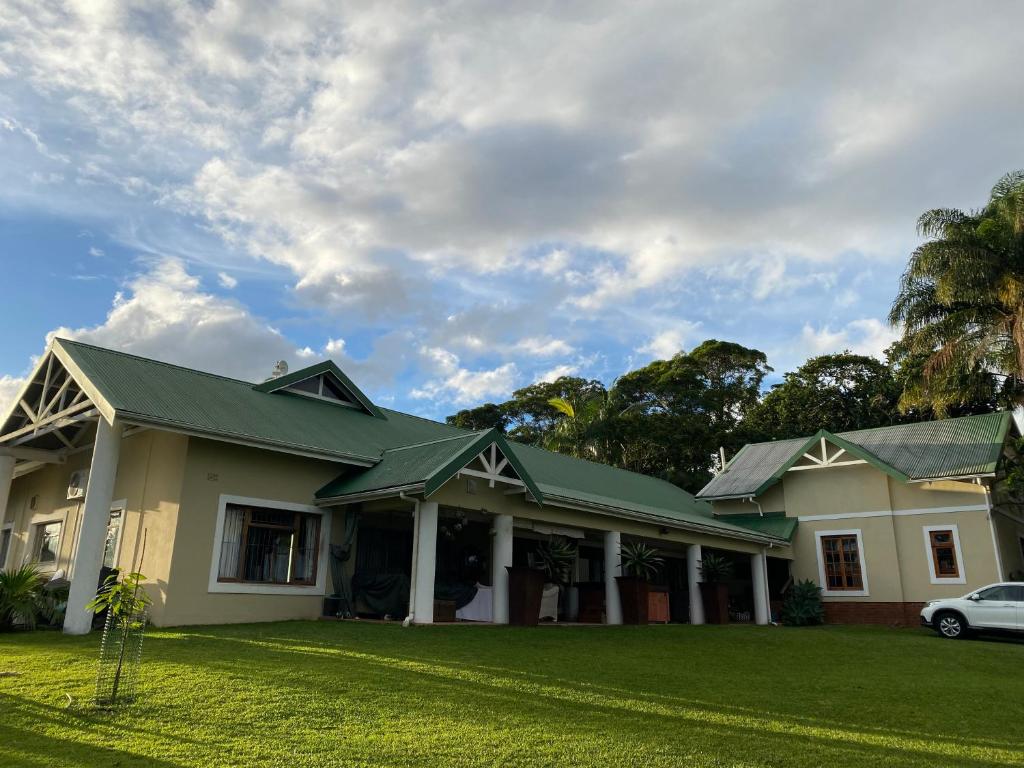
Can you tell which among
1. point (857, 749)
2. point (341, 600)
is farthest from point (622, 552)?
point (857, 749)

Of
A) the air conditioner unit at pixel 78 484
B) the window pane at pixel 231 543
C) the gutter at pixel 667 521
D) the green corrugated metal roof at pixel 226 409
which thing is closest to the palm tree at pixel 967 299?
the gutter at pixel 667 521

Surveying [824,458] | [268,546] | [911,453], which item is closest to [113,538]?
[268,546]

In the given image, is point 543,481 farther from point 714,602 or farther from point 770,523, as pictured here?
point 770,523

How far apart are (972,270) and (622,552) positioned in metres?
14.5

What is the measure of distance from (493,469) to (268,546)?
15.4 feet

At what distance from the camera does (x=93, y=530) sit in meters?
13.1

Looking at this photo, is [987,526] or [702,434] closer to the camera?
[987,526]

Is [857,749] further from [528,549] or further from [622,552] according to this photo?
[528,549]

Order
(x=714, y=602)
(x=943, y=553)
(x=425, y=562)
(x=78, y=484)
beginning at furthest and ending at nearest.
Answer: (x=943, y=553) < (x=714, y=602) < (x=78, y=484) < (x=425, y=562)

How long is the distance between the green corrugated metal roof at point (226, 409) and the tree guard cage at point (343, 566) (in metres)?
1.41

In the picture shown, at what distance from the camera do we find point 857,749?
21.4ft

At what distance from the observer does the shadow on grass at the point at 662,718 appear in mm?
6492

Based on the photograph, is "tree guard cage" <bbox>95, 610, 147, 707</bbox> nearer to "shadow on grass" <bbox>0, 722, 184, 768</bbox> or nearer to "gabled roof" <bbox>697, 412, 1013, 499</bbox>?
"shadow on grass" <bbox>0, 722, 184, 768</bbox>

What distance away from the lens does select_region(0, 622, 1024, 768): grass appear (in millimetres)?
6113
